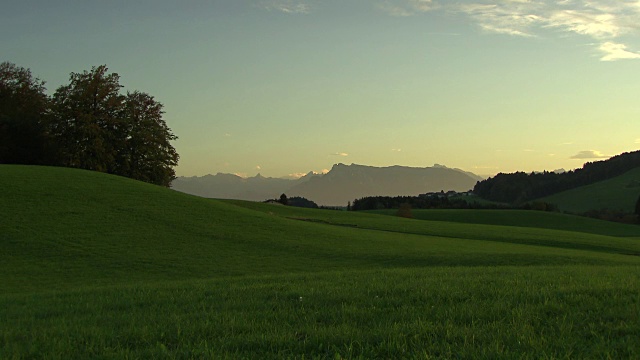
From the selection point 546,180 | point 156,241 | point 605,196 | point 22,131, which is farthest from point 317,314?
point 546,180

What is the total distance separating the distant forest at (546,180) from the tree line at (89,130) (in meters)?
133

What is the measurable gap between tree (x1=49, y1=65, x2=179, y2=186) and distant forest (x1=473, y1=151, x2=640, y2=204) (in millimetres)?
132199

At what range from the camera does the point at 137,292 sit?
1338 centimetres

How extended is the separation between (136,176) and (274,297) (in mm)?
61276

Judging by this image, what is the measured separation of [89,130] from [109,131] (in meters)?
3.28

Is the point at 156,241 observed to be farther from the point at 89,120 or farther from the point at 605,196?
the point at 605,196

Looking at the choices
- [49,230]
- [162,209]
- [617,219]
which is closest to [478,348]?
[49,230]

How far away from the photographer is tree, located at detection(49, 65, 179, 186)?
63.7 meters

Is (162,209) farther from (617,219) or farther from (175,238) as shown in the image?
(617,219)

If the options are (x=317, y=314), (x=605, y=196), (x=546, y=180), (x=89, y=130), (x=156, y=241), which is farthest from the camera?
(x=546, y=180)

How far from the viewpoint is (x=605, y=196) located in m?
150

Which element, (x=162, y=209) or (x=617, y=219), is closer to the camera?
(x=162, y=209)

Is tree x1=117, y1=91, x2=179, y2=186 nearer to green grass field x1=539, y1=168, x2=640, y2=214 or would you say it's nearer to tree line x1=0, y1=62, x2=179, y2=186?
tree line x1=0, y1=62, x2=179, y2=186

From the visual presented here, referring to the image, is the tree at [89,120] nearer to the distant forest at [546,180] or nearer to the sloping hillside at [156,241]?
the sloping hillside at [156,241]
